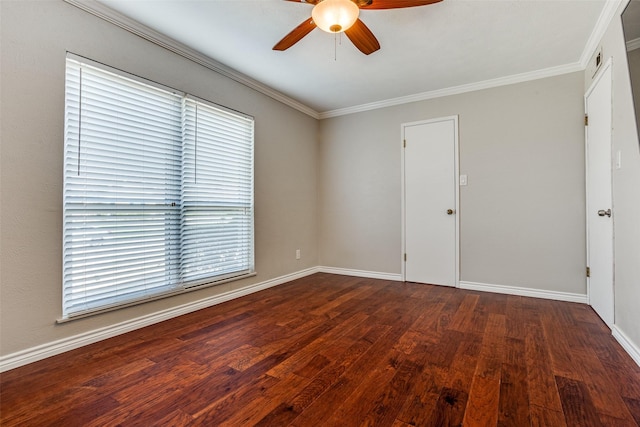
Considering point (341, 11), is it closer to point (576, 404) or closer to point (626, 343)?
point (576, 404)

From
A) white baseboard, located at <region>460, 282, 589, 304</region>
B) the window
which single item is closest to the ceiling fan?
the window

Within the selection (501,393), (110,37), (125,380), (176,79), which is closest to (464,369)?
(501,393)

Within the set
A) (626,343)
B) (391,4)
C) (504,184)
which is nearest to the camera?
(391,4)

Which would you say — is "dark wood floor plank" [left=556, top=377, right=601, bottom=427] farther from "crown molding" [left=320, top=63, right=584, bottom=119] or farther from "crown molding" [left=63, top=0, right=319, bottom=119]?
"crown molding" [left=63, top=0, right=319, bottom=119]

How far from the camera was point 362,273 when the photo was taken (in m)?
4.31

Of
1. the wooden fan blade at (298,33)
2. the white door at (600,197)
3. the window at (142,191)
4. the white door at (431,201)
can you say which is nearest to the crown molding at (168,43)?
the window at (142,191)

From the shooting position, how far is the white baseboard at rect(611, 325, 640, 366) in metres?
1.82

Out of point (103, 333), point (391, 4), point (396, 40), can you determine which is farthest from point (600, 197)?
point (103, 333)

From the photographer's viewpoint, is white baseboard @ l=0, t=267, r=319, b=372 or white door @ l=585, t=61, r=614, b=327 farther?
white door @ l=585, t=61, r=614, b=327

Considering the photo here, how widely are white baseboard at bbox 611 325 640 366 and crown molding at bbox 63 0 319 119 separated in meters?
3.92

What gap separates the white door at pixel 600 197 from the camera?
2.37 metres

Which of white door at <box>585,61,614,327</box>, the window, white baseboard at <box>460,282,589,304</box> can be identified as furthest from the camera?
white baseboard at <box>460,282,589,304</box>

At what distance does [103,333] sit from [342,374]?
1793 millimetres

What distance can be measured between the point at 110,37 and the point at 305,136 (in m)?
2.55
